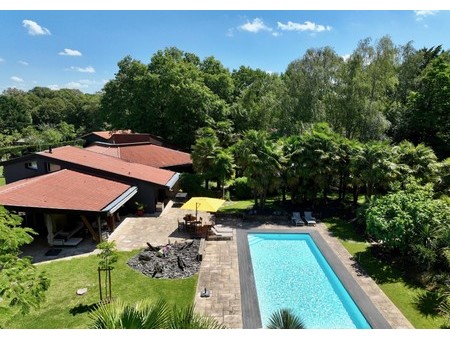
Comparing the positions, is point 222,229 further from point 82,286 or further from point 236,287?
point 82,286

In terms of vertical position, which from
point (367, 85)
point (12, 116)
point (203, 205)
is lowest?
point (203, 205)

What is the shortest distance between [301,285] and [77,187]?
47.2ft

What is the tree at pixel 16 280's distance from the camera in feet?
19.9

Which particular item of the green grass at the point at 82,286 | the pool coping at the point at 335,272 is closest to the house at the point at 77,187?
the green grass at the point at 82,286

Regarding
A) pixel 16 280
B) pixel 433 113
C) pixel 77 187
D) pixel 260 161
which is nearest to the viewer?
pixel 16 280

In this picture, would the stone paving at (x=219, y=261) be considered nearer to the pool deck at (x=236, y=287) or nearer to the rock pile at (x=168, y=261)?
the pool deck at (x=236, y=287)

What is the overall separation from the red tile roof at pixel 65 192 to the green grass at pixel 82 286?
126 inches

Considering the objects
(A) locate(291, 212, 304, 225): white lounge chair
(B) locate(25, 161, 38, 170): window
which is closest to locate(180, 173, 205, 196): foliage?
(A) locate(291, 212, 304, 225): white lounge chair

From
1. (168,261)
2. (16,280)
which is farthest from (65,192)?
(16,280)

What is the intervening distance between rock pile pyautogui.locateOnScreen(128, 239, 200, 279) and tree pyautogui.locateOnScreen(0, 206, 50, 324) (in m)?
7.47

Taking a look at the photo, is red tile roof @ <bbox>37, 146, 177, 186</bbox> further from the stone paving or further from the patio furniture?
the patio furniture

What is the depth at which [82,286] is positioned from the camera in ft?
42.9
